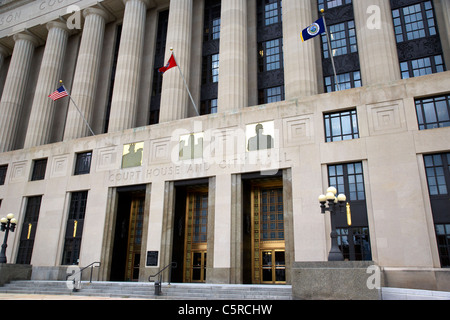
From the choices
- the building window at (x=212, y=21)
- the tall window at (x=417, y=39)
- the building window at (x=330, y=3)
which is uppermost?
the building window at (x=212, y=21)

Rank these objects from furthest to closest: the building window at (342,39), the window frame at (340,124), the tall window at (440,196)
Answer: the building window at (342,39)
the window frame at (340,124)
the tall window at (440,196)

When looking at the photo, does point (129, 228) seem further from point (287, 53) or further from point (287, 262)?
point (287, 53)

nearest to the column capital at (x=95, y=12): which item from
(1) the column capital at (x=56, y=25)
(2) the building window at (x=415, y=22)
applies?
(1) the column capital at (x=56, y=25)

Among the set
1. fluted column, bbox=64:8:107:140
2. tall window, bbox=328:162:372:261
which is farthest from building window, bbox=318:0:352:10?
fluted column, bbox=64:8:107:140

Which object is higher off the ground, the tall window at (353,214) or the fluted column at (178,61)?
the fluted column at (178,61)

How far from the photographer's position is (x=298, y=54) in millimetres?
25438

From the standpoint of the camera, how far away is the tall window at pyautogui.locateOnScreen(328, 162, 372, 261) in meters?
19.5

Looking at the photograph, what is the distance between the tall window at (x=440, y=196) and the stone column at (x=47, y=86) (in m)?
30.5

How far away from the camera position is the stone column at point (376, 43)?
2273 centimetres

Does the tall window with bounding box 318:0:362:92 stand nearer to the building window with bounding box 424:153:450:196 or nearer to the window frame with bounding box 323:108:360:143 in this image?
the window frame with bounding box 323:108:360:143

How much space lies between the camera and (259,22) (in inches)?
1243

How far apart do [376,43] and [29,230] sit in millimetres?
28489

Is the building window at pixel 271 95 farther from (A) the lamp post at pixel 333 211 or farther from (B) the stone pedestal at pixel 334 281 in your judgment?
(B) the stone pedestal at pixel 334 281

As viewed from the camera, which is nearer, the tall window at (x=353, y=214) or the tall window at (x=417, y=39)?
the tall window at (x=353, y=214)
